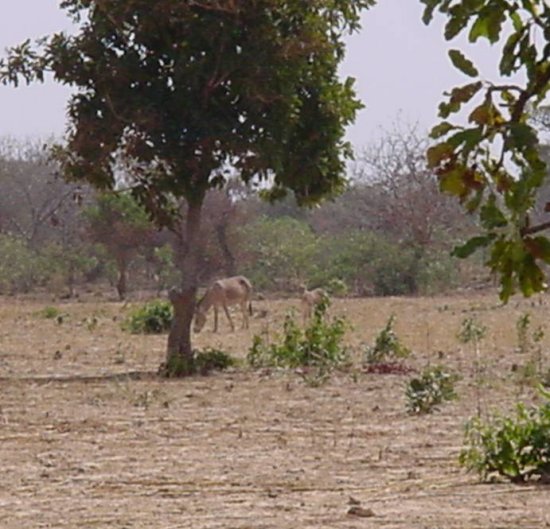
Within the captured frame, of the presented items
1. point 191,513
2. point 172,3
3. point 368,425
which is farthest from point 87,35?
point 191,513

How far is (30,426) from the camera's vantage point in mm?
11078

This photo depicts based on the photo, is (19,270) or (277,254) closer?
(277,254)

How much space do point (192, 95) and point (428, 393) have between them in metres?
4.94

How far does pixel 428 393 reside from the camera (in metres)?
11.6

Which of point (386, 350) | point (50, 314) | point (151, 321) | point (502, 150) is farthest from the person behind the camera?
point (50, 314)

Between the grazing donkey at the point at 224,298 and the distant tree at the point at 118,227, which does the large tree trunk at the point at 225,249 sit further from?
the grazing donkey at the point at 224,298

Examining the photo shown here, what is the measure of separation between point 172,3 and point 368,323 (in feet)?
36.4

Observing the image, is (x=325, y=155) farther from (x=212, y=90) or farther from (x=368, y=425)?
(x=368, y=425)

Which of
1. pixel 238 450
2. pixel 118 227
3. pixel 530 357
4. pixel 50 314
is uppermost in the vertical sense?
pixel 118 227

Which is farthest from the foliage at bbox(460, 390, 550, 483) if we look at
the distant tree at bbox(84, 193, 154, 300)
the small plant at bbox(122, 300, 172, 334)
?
the distant tree at bbox(84, 193, 154, 300)

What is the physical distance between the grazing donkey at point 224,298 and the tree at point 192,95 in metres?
8.40

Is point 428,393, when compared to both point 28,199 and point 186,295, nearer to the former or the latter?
point 186,295

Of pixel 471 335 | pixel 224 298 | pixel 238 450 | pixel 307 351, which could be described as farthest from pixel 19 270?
pixel 238 450

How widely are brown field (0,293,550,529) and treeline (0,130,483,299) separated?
17.8 m
